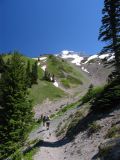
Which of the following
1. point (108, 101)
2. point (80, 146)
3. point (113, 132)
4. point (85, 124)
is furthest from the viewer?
point (85, 124)

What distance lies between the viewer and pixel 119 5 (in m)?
36.8

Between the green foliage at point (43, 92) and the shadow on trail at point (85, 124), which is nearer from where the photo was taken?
the shadow on trail at point (85, 124)

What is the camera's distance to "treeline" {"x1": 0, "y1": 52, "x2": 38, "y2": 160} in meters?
34.6

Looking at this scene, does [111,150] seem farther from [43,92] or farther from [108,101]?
[43,92]

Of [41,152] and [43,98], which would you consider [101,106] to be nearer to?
[41,152]

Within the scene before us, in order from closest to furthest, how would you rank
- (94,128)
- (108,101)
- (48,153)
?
(48,153) < (94,128) < (108,101)

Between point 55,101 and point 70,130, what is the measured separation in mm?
76450

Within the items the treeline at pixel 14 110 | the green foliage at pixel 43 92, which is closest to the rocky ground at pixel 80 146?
the treeline at pixel 14 110

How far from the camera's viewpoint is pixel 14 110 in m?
36.4

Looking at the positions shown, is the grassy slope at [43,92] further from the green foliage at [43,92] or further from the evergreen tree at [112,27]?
the evergreen tree at [112,27]

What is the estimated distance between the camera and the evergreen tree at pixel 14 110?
113 feet

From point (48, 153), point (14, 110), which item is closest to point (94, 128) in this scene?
point (48, 153)

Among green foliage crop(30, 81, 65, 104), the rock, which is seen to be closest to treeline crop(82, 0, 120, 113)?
the rock

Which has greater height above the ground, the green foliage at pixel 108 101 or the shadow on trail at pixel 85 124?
the green foliage at pixel 108 101
